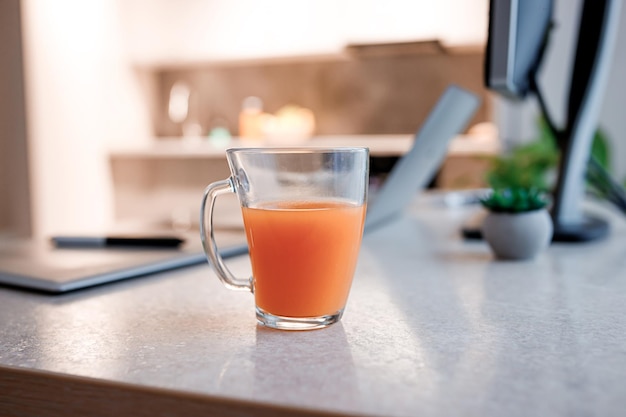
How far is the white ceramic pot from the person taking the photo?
80 cm

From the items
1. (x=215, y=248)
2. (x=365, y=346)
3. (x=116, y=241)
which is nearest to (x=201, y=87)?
(x=116, y=241)

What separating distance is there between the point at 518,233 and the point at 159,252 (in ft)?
1.53

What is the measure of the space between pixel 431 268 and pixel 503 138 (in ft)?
8.48

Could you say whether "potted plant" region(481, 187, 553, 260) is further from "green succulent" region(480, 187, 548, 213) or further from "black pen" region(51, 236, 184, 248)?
"black pen" region(51, 236, 184, 248)

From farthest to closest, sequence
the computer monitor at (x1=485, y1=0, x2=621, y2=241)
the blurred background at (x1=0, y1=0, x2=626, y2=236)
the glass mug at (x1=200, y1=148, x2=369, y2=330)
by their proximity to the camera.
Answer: the blurred background at (x1=0, y1=0, x2=626, y2=236) → the computer monitor at (x1=485, y1=0, x2=621, y2=241) → the glass mug at (x1=200, y1=148, x2=369, y2=330)

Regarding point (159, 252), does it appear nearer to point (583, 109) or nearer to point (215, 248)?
point (215, 248)

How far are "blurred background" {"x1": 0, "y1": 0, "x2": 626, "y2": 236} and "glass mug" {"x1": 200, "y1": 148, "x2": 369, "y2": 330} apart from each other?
8.58ft

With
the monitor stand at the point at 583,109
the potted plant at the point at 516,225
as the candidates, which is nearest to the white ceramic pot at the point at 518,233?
the potted plant at the point at 516,225

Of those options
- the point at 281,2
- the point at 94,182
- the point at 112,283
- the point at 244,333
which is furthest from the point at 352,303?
the point at 94,182

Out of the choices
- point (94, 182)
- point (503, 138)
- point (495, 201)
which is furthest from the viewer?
point (94, 182)

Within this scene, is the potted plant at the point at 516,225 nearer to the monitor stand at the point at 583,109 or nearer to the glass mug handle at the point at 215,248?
the monitor stand at the point at 583,109

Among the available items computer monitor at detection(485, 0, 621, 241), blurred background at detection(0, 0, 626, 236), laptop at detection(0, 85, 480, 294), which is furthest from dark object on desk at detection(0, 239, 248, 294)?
blurred background at detection(0, 0, 626, 236)

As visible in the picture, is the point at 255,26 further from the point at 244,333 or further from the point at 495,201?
the point at 244,333

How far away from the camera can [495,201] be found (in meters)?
0.83
